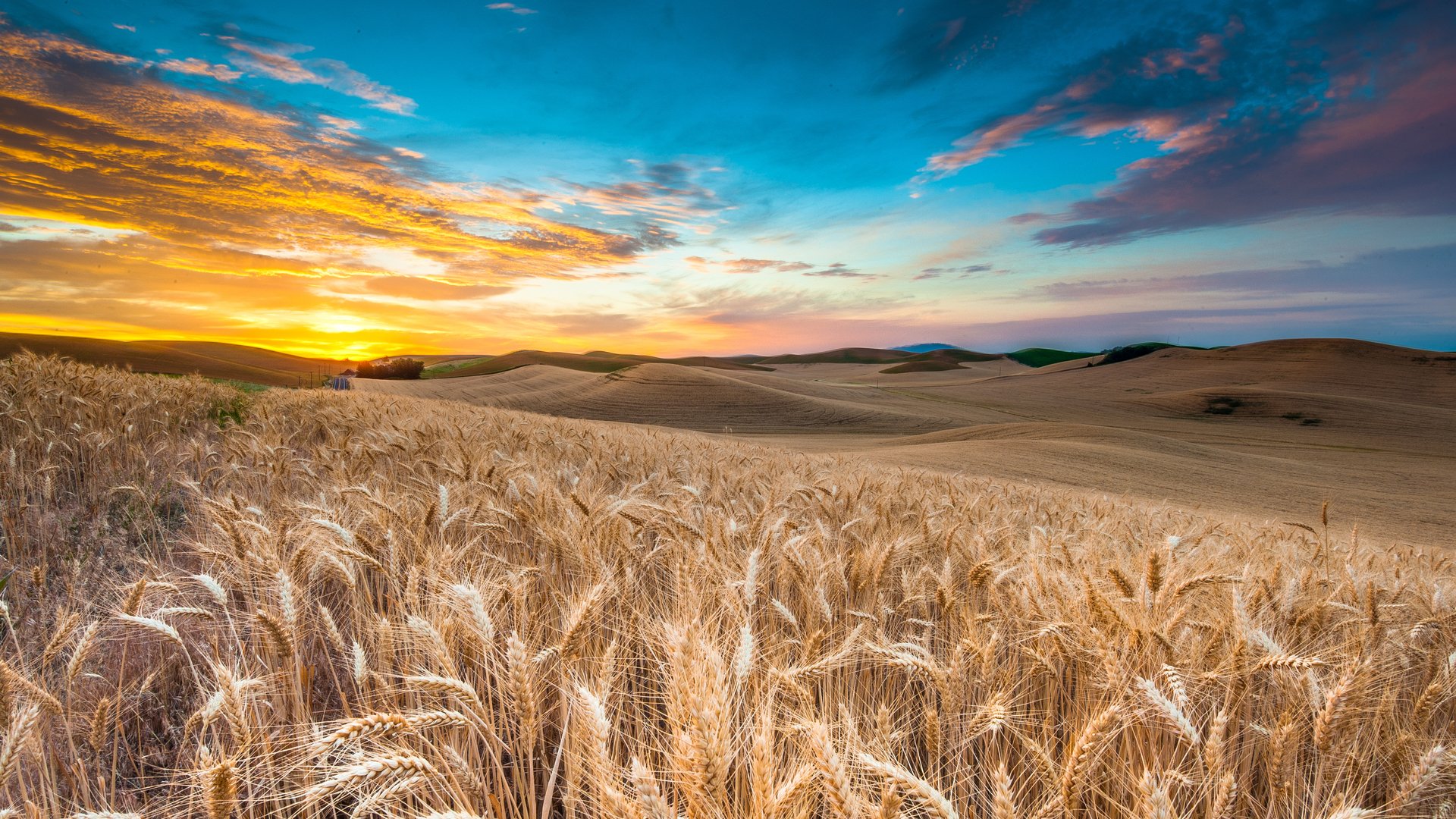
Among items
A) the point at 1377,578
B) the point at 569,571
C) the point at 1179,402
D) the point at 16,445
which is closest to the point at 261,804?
the point at 569,571

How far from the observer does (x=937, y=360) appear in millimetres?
99062

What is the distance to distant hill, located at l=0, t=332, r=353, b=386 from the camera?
1299 inches

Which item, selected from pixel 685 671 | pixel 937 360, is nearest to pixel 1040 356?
pixel 937 360

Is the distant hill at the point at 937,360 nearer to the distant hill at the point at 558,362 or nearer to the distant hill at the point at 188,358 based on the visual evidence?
the distant hill at the point at 558,362

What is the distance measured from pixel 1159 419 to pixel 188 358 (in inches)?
2682

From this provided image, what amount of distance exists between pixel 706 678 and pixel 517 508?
6.36 feet

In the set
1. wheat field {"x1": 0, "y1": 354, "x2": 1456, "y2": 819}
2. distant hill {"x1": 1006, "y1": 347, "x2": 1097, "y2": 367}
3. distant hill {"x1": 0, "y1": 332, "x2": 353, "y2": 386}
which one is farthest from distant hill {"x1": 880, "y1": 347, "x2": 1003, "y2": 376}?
wheat field {"x1": 0, "y1": 354, "x2": 1456, "y2": 819}

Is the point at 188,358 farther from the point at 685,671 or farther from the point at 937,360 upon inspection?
the point at 937,360

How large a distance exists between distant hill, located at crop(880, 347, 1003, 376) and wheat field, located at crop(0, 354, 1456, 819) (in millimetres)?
85037

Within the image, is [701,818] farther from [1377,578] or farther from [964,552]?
[1377,578]

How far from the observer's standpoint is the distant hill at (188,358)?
3300 cm

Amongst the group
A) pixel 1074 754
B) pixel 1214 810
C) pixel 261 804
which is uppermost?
pixel 1074 754

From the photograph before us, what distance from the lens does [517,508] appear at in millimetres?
2771

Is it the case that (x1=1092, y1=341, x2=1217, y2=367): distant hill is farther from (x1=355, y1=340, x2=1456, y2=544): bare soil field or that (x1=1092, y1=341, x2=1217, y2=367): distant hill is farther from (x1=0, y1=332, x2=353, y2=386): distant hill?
(x1=0, y1=332, x2=353, y2=386): distant hill
